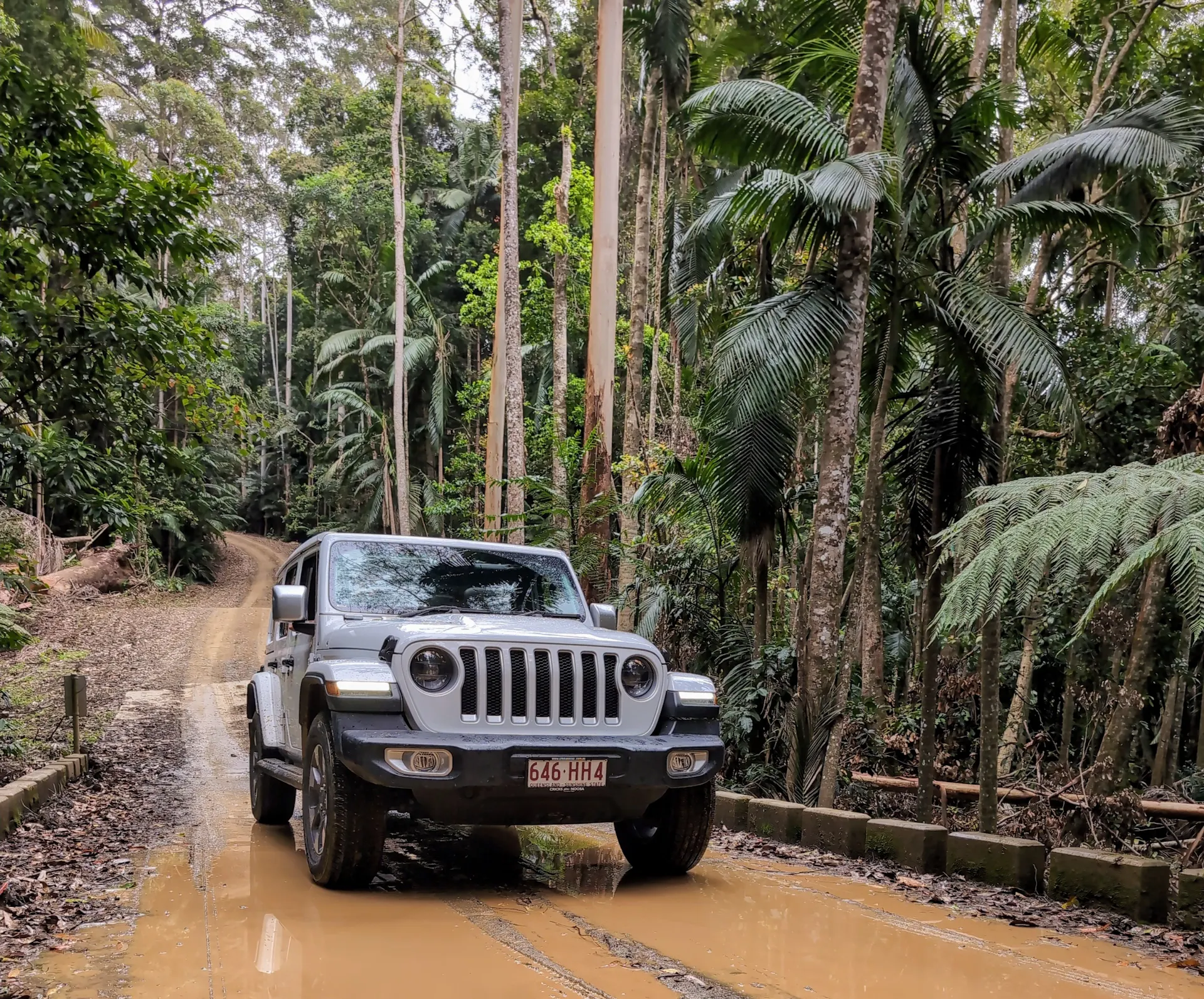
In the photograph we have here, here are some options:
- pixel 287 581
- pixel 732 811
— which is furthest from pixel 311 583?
pixel 732 811

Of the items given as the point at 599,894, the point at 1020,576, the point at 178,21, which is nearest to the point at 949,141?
the point at 1020,576

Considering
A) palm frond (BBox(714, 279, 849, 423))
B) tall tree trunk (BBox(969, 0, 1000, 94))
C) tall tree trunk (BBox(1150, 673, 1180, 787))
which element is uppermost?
tall tree trunk (BBox(969, 0, 1000, 94))

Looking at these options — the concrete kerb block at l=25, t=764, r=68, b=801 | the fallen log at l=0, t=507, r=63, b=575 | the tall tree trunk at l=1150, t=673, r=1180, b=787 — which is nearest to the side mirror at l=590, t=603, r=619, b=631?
the concrete kerb block at l=25, t=764, r=68, b=801

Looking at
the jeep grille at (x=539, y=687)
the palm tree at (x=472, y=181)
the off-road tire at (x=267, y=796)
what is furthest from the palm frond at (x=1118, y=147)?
the palm tree at (x=472, y=181)

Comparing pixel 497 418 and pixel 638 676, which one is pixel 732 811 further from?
pixel 497 418

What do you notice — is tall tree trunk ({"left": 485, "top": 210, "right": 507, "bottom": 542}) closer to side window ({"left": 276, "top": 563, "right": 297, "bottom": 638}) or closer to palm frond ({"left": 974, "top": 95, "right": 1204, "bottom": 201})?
side window ({"left": 276, "top": 563, "right": 297, "bottom": 638})

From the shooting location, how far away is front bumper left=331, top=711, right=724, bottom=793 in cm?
502

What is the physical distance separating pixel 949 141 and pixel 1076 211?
1302 millimetres

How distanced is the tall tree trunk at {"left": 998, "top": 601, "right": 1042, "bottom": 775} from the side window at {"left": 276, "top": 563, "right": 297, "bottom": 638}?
812 cm

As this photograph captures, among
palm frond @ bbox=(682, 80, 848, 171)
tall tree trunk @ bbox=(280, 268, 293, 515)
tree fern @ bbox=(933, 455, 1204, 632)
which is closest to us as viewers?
tree fern @ bbox=(933, 455, 1204, 632)

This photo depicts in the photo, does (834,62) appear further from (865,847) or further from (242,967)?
(242,967)

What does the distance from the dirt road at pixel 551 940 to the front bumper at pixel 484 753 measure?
0.63 m

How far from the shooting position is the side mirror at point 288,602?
6145 millimetres

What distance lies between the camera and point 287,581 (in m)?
7.95
